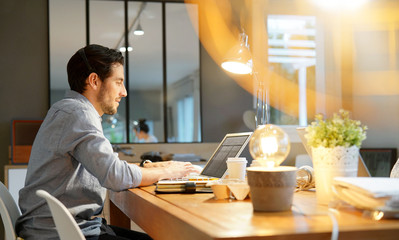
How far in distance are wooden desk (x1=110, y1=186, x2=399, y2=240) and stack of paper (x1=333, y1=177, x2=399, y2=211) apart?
0.03 m

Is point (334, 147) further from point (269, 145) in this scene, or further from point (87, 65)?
point (87, 65)

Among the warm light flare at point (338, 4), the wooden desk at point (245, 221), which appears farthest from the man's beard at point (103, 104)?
the warm light flare at point (338, 4)

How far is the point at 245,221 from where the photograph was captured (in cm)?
105

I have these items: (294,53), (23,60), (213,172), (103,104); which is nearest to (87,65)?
(103,104)

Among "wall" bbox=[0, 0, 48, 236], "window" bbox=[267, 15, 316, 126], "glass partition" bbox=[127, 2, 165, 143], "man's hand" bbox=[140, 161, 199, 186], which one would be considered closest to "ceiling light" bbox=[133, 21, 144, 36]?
"glass partition" bbox=[127, 2, 165, 143]

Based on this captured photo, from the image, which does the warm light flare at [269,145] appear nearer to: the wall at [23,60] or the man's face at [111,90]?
the man's face at [111,90]

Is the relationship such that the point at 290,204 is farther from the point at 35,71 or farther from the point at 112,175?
the point at 35,71

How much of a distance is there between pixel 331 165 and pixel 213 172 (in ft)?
2.93

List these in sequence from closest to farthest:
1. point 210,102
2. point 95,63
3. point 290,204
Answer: point 290,204
point 95,63
point 210,102

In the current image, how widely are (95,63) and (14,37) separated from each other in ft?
10.5

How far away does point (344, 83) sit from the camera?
5.48 meters

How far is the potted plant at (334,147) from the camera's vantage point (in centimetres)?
125

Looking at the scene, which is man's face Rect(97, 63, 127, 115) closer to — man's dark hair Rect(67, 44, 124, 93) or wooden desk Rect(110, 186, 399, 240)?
man's dark hair Rect(67, 44, 124, 93)

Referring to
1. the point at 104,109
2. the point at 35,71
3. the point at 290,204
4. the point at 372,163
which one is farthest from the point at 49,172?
the point at 372,163
